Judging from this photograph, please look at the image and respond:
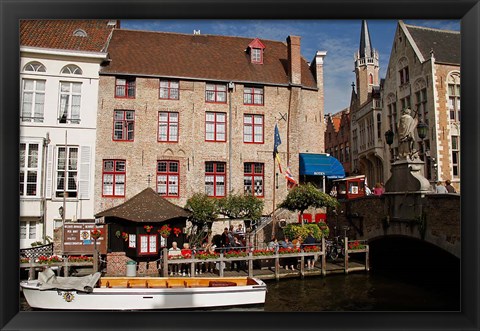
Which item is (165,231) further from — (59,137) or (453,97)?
(453,97)

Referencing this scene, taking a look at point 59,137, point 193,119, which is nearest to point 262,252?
point 193,119

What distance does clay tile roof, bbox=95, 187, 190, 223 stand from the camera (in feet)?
38.4

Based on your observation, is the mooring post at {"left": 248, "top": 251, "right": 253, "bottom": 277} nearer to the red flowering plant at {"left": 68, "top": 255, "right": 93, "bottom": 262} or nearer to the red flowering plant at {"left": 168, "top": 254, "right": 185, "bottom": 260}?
the red flowering plant at {"left": 168, "top": 254, "right": 185, "bottom": 260}

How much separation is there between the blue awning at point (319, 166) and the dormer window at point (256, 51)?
161 inches

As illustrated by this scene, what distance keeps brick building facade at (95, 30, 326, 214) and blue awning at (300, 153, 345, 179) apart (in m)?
0.32

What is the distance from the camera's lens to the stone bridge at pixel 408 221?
9.44m

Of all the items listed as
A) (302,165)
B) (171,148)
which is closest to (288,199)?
(302,165)

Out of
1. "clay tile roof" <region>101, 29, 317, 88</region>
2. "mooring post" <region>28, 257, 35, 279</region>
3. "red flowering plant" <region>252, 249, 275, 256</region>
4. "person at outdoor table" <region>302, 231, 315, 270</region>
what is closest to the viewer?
"mooring post" <region>28, 257, 35, 279</region>

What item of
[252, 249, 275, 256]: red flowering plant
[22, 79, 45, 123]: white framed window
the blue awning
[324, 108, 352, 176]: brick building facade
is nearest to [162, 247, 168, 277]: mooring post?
[252, 249, 275, 256]: red flowering plant
